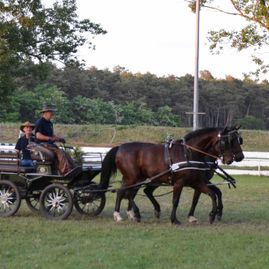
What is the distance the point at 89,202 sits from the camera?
1086 centimetres

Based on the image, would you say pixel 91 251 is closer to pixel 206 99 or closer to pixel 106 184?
pixel 106 184

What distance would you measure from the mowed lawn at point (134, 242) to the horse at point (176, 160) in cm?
56

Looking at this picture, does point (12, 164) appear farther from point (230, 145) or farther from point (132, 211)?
point (230, 145)

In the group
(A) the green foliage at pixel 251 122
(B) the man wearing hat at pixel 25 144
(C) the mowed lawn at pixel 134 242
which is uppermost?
(A) the green foliage at pixel 251 122

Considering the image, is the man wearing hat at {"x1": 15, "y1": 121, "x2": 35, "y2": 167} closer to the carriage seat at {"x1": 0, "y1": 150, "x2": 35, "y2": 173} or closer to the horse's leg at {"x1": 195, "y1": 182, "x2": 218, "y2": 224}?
the carriage seat at {"x1": 0, "y1": 150, "x2": 35, "y2": 173}

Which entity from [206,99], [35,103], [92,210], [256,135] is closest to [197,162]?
[92,210]

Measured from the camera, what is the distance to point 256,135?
4562 cm

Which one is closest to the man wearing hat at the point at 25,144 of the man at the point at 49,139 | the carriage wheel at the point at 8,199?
the man at the point at 49,139

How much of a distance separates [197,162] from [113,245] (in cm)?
267

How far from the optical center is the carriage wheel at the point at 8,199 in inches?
421

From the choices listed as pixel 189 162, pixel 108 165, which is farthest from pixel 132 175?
pixel 189 162

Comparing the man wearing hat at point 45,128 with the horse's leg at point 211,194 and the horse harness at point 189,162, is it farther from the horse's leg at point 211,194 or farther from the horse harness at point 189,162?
the horse's leg at point 211,194

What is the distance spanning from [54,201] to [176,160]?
2.24 metres

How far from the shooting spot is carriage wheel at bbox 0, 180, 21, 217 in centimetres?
1070
